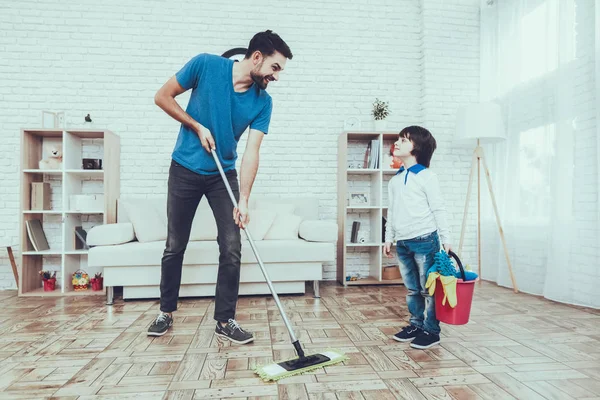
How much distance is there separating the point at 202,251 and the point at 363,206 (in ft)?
4.76

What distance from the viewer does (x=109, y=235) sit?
115 inches

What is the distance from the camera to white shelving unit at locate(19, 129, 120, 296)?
10.4 ft

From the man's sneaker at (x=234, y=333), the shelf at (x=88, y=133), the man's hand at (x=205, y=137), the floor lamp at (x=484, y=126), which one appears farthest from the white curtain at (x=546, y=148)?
the shelf at (x=88, y=133)

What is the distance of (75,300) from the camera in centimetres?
300

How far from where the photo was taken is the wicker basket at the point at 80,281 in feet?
10.6

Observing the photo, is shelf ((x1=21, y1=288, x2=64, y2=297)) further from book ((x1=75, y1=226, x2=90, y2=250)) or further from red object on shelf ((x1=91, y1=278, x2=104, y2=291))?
book ((x1=75, y1=226, x2=90, y2=250))

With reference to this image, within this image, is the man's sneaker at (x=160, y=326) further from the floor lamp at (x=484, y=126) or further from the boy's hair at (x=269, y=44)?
the floor lamp at (x=484, y=126)

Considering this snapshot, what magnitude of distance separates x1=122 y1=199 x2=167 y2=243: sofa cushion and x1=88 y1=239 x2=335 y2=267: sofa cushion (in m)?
0.09

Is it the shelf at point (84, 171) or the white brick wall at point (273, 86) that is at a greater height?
the white brick wall at point (273, 86)

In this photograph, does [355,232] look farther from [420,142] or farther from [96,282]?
[96,282]

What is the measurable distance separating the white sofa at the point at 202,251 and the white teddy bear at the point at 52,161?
0.56 m

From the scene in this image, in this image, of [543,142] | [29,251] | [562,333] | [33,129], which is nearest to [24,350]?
[29,251]

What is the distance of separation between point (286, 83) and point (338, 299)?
2.03 meters

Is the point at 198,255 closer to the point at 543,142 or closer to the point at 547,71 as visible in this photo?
the point at 543,142
